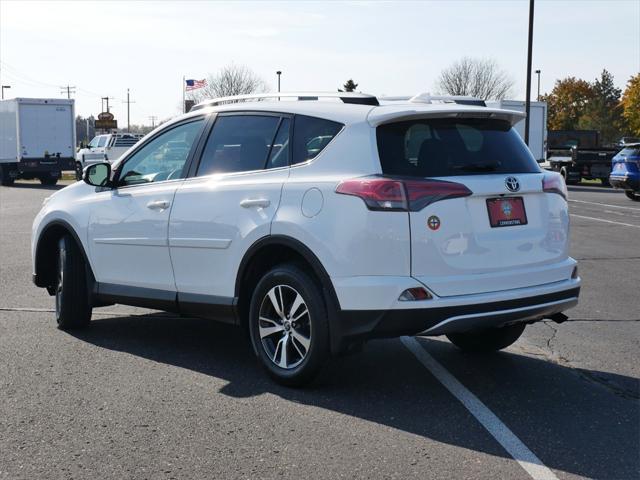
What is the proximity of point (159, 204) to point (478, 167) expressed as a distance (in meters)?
2.35

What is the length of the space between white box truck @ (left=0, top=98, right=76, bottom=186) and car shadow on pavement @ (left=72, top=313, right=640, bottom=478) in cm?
3059

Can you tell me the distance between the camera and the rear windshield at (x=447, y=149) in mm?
5211

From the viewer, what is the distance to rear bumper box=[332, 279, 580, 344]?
5.01m

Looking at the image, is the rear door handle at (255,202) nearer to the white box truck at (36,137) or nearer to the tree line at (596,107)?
the white box truck at (36,137)

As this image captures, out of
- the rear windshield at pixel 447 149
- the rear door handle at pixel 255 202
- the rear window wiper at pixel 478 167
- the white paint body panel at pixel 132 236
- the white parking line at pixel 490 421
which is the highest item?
the rear windshield at pixel 447 149

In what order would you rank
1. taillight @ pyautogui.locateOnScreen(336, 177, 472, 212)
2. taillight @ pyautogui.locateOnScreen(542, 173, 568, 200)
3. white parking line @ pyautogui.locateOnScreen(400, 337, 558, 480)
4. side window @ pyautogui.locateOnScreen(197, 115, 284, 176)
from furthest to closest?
side window @ pyautogui.locateOnScreen(197, 115, 284, 176) < taillight @ pyautogui.locateOnScreen(542, 173, 568, 200) < taillight @ pyautogui.locateOnScreen(336, 177, 472, 212) < white parking line @ pyautogui.locateOnScreen(400, 337, 558, 480)

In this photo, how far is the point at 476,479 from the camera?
405 centimetres

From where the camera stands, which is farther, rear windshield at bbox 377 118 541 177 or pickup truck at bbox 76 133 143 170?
pickup truck at bbox 76 133 143 170

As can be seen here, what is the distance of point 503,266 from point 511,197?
43cm

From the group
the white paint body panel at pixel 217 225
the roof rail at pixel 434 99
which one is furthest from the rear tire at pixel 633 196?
the white paint body panel at pixel 217 225

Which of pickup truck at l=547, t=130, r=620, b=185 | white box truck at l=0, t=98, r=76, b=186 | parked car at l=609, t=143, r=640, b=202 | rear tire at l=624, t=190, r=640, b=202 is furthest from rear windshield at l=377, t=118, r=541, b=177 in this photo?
white box truck at l=0, t=98, r=76, b=186

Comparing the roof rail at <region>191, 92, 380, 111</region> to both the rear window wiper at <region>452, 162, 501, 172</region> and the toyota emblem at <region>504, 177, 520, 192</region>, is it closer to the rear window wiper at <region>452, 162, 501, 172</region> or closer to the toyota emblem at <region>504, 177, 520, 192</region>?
the rear window wiper at <region>452, 162, 501, 172</region>

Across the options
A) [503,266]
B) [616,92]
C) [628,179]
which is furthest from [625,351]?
[616,92]

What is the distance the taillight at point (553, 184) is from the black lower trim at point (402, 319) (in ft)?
2.68
